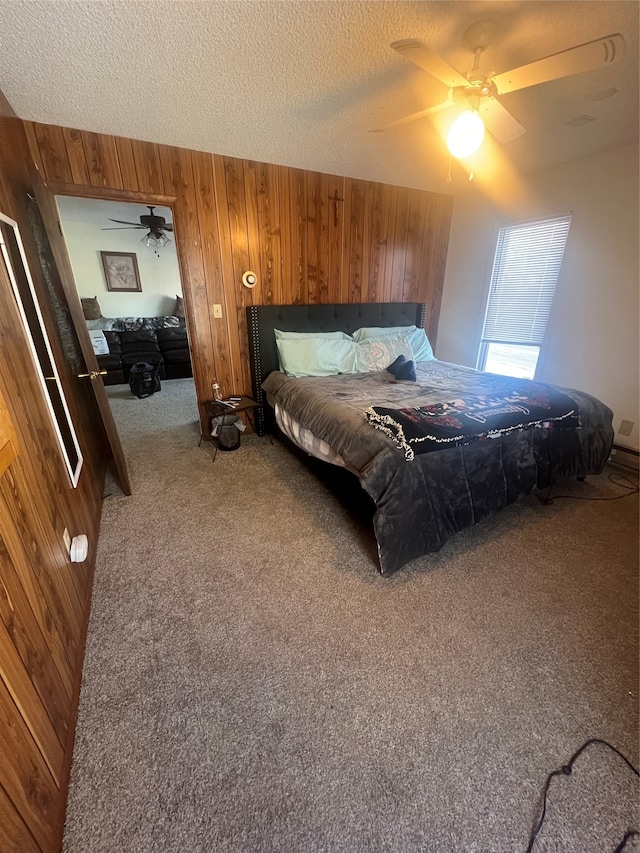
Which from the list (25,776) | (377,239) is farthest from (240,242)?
(25,776)

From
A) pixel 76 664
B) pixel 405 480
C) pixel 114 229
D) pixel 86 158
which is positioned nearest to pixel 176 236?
pixel 86 158

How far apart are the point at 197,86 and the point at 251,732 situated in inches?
125

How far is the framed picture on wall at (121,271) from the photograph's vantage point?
575cm

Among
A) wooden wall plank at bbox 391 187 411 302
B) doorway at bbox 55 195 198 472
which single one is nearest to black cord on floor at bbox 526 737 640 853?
wooden wall plank at bbox 391 187 411 302

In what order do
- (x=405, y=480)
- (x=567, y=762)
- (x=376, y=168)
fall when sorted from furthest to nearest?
(x=376, y=168) → (x=405, y=480) → (x=567, y=762)

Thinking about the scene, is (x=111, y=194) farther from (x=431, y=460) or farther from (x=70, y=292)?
(x=431, y=460)

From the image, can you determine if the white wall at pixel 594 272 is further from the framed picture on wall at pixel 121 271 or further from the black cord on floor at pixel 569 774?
the framed picture on wall at pixel 121 271

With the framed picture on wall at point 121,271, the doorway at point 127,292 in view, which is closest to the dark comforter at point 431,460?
the doorway at point 127,292

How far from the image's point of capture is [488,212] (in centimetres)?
365

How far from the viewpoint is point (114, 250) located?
227 inches

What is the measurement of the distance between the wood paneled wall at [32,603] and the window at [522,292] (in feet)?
13.4

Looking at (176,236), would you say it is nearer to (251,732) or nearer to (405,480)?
(405,480)

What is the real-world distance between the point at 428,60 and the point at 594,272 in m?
2.47

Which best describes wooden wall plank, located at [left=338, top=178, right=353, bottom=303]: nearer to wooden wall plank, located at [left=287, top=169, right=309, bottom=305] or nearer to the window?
wooden wall plank, located at [left=287, top=169, right=309, bottom=305]
